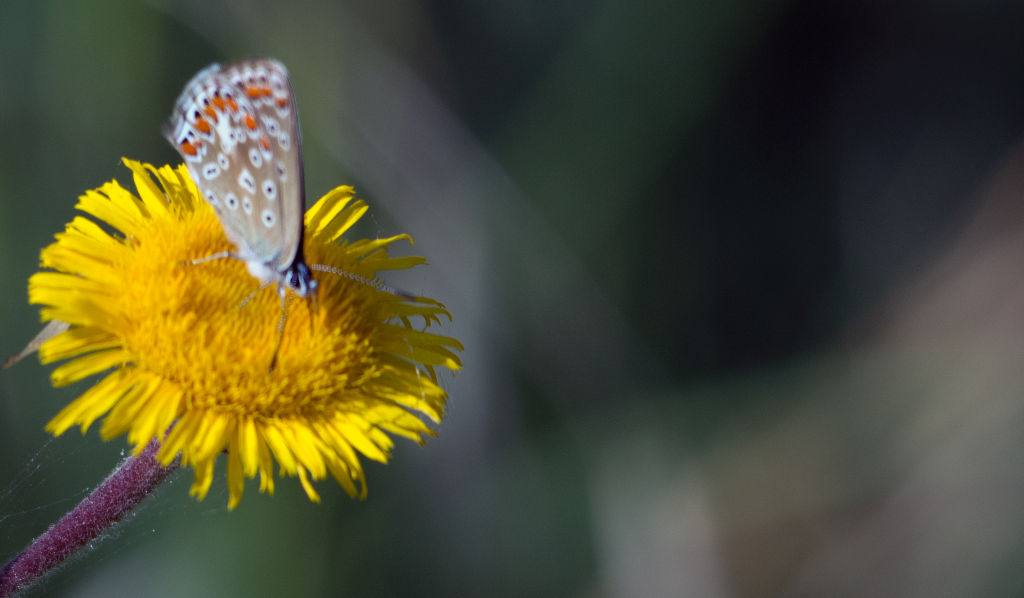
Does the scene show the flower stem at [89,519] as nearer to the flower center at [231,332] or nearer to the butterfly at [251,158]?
the flower center at [231,332]

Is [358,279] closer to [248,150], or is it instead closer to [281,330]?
[281,330]

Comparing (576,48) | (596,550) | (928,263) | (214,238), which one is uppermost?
(576,48)

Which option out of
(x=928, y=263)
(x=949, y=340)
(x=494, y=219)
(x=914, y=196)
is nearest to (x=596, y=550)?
(x=494, y=219)

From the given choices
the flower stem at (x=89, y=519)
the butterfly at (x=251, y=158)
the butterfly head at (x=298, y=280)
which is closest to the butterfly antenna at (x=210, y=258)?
the butterfly at (x=251, y=158)

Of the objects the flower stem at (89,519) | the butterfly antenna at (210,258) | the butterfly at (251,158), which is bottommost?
the flower stem at (89,519)

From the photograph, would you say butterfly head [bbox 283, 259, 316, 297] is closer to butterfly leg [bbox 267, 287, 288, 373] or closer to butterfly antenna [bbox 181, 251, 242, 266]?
butterfly leg [bbox 267, 287, 288, 373]

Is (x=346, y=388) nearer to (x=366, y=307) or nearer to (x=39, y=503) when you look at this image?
(x=366, y=307)

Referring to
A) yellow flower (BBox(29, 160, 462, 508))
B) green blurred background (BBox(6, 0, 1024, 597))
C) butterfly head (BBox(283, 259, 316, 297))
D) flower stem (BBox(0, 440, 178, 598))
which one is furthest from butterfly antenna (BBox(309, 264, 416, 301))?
green blurred background (BBox(6, 0, 1024, 597))
